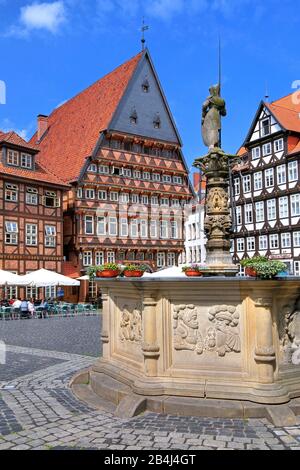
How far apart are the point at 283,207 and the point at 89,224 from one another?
47.5 feet

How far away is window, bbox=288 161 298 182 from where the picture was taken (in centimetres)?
3566

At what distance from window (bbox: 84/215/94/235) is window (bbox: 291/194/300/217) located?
47.7ft

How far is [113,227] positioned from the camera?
35344 millimetres

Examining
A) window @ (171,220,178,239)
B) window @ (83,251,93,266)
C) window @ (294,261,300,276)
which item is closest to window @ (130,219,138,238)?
window @ (171,220,178,239)

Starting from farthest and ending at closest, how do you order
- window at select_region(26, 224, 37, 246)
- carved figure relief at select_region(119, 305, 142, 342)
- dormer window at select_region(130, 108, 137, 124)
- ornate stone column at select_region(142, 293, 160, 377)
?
dormer window at select_region(130, 108, 137, 124)
window at select_region(26, 224, 37, 246)
carved figure relief at select_region(119, 305, 142, 342)
ornate stone column at select_region(142, 293, 160, 377)

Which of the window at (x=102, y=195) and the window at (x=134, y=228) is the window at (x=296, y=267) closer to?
the window at (x=134, y=228)

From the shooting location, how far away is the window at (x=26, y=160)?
104 ft

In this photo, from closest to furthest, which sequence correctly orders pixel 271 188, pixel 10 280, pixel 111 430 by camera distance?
pixel 111 430, pixel 10 280, pixel 271 188

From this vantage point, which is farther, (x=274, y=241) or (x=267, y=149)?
(x=267, y=149)

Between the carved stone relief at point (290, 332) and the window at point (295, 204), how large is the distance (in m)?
31.2

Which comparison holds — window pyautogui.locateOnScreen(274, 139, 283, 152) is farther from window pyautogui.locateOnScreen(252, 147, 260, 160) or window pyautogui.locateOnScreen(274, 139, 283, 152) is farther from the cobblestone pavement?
the cobblestone pavement

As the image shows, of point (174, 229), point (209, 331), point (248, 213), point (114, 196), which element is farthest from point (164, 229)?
point (209, 331)

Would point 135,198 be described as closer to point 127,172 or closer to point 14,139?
point 127,172
